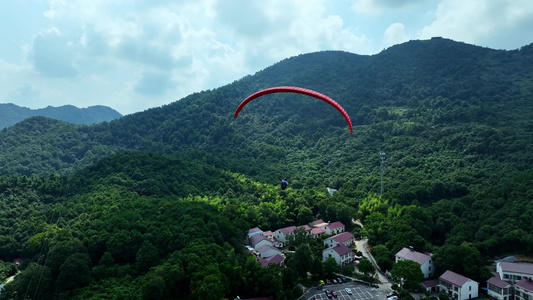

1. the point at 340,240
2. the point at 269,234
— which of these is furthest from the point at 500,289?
the point at 269,234

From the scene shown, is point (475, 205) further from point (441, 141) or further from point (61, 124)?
point (61, 124)

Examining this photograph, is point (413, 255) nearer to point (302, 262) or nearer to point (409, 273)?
point (409, 273)

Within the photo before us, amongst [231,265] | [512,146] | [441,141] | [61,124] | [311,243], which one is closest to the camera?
[231,265]

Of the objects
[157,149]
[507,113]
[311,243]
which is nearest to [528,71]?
[507,113]

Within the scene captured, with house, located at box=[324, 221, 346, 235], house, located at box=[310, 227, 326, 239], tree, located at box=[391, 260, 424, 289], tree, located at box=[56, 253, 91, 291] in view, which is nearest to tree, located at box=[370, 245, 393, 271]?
tree, located at box=[391, 260, 424, 289]

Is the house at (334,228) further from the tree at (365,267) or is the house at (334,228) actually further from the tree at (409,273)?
the tree at (409,273)
